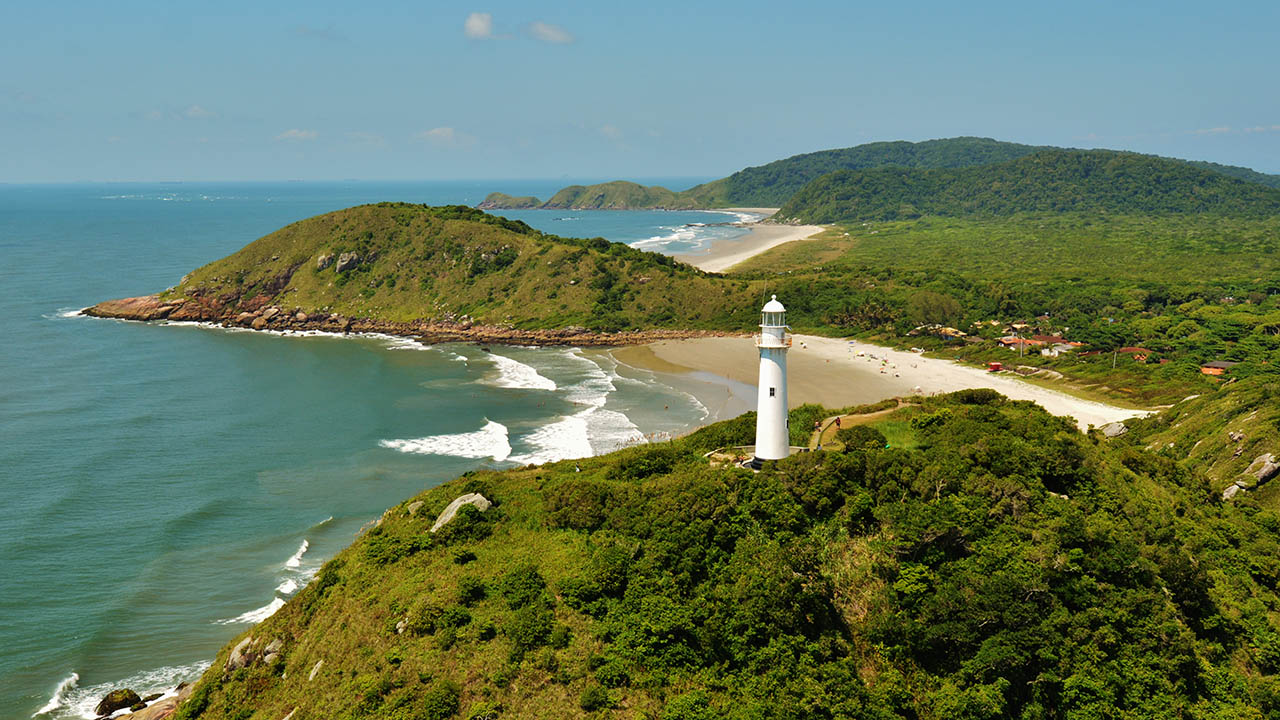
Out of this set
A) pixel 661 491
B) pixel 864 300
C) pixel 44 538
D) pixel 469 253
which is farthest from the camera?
pixel 469 253

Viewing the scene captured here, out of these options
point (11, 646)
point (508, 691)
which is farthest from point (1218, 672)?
point (11, 646)

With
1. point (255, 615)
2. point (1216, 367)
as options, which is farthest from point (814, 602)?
point (1216, 367)

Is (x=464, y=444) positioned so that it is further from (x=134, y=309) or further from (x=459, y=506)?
(x=134, y=309)

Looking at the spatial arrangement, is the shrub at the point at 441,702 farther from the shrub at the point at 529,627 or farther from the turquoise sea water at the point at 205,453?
the turquoise sea water at the point at 205,453

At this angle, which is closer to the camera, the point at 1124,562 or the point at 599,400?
the point at 1124,562

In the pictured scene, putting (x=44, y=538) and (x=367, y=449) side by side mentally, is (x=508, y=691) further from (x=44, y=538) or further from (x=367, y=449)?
(x=367, y=449)

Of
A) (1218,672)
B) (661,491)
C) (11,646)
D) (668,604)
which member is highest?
(661,491)
